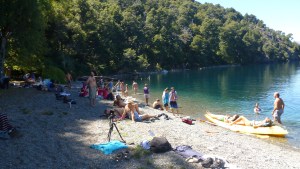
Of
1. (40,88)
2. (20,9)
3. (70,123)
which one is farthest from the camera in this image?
(40,88)

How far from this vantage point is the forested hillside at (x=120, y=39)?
28.4 m

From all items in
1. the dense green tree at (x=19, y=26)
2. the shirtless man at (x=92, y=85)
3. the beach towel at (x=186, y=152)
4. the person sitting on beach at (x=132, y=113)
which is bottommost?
the beach towel at (x=186, y=152)

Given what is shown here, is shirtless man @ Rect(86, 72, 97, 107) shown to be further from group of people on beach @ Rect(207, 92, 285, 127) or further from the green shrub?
the green shrub

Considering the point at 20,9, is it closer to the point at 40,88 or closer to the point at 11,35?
the point at 11,35

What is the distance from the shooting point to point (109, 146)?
41.3 ft

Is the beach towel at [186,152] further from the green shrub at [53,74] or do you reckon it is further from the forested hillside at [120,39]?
the green shrub at [53,74]

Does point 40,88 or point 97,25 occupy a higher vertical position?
point 97,25

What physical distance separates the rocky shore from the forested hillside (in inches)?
313

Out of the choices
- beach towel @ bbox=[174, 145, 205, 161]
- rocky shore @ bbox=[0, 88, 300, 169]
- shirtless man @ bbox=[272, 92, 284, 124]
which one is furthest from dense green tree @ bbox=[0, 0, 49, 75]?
shirtless man @ bbox=[272, 92, 284, 124]

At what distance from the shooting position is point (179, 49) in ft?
344

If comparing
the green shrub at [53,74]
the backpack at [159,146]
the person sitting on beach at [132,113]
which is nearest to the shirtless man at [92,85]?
the person sitting on beach at [132,113]

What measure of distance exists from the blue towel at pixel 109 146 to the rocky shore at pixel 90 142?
0.26 m

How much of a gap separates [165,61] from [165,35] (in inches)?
355

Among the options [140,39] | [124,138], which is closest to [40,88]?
[124,138]
